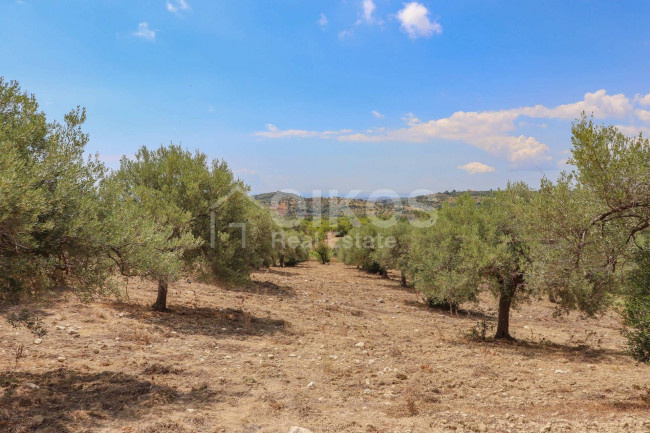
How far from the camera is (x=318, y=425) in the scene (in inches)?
282

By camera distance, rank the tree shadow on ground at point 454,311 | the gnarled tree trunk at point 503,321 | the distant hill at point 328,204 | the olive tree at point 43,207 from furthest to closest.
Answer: the distant hill at point 328,204, the tree shadow on ground at point 454,311, the gnarled tree trunk at point 503,321, the olive tree at point 43,207

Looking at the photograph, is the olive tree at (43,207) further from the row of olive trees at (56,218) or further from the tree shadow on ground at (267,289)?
the tree shadow on ground at (267,289)

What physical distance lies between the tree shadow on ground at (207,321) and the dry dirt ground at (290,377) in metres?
0.09

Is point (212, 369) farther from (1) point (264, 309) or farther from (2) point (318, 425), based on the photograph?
(1) point (264, 309)

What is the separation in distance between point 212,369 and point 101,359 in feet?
9.48

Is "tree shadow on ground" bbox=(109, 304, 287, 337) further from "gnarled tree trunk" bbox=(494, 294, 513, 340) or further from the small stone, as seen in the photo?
"gnarled tree trunk" bbox=(494, 294, 513, 340)

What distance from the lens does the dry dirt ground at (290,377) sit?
718 centimetres

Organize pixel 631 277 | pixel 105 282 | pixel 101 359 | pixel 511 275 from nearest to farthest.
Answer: pixel 105 282 → pixel 631 277 → pixel 101 359 → pixel 511 275

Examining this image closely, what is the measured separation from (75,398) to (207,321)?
329 inches

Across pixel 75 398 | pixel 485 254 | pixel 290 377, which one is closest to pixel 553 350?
pixel 485 254

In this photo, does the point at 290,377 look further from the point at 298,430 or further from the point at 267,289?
the point at 267,289

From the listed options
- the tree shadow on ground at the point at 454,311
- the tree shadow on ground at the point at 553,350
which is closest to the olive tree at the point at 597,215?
the tree shadow on ground at the point at 553,350

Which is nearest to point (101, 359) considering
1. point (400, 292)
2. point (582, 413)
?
point (582, 413)

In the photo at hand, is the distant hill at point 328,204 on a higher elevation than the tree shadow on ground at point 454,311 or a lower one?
higher
